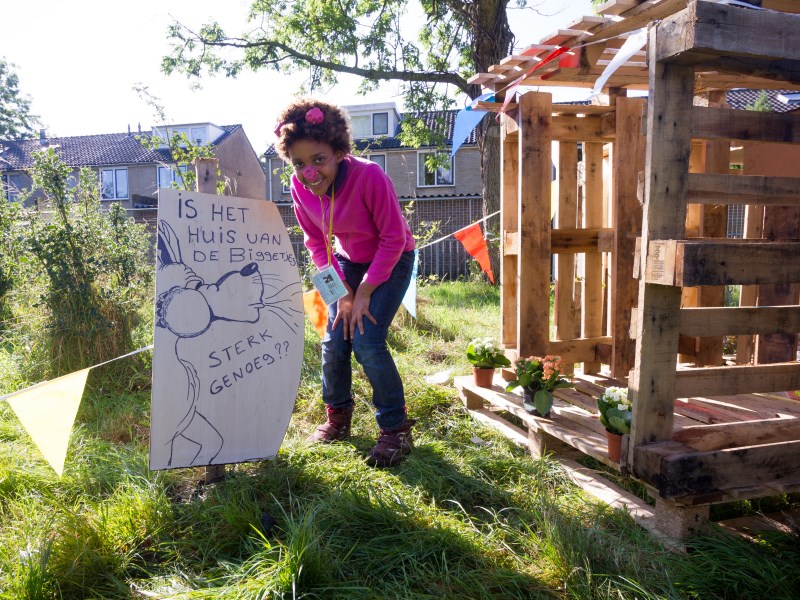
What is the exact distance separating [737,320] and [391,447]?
5.35ft

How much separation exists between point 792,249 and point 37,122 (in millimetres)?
50959

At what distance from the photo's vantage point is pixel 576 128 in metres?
3.75

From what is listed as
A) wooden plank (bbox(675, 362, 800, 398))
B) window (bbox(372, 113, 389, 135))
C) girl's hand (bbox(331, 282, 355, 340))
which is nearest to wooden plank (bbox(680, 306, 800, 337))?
wooden plank (bbox(675, 362, 800, 398))

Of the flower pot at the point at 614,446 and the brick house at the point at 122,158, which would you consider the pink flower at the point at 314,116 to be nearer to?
the flower pot at the point at 614,446

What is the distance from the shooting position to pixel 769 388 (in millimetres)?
2297

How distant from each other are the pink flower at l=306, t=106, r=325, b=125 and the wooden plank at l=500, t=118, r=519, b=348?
1549mm

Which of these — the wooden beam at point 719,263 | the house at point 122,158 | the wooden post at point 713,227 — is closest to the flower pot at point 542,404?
the wooden beam at point 719,263

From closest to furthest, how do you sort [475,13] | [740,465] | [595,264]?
1. [740,465]
2. [595,264]
3. [475,13]

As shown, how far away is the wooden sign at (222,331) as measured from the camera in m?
2.55

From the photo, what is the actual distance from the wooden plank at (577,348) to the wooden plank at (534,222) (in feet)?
0.63

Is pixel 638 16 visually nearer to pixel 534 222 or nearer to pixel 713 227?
pixel 534 222

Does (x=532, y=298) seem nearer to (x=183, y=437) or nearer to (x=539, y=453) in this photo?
(x=539, y=453)

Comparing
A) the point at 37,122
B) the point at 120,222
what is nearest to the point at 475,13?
the point at 120,222

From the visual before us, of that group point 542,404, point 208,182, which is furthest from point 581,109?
point 208,182
